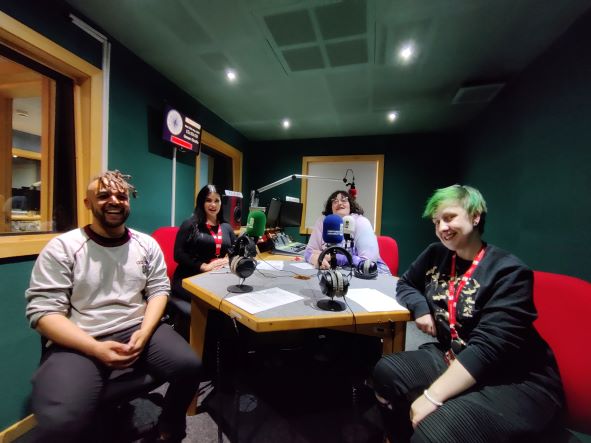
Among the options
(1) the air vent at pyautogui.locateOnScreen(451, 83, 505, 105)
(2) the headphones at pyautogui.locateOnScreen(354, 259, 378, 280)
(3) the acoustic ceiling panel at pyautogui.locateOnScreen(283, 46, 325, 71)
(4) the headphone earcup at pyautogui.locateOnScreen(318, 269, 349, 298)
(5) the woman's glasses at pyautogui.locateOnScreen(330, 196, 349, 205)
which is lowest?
(2) the headphones at pyautogui.locateOnScreen(354, 259, 378, 280)

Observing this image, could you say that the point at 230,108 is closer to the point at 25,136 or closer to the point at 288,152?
the point at 288,152

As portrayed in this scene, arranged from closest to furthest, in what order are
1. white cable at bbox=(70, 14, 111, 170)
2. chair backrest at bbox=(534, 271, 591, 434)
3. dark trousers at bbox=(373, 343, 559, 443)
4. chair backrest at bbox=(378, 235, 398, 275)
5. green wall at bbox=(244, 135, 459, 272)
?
dark trousers at bbox=(373, 343, 559, 443) < chair backrest at bbox=(534, 271, 591, 434) < white cable at bbox=(70, 14, 111, 170) < chair backrest at bbox=(378, 235, 398, 275) < green wall at bbox=(244, 135, 459, 272)

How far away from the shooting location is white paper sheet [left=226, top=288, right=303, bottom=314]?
1.11 m

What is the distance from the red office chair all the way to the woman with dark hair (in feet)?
0.34

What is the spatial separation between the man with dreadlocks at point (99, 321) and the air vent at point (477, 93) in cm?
327

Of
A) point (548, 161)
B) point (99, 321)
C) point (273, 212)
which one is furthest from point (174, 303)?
point (548, 161)

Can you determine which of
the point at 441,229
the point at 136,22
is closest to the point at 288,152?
the point at 136,22

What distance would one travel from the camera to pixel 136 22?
1931 mm

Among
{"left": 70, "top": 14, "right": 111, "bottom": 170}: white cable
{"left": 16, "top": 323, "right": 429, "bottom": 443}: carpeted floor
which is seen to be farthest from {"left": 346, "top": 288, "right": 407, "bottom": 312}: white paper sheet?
{"left": 70, "top": 14, "right": 111, "bottom": 170}: white cable

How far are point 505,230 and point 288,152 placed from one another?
3560 millimetres

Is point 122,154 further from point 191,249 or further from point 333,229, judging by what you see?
point 333,229

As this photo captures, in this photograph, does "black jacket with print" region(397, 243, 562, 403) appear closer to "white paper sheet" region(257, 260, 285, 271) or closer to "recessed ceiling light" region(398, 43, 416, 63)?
"white paper sheet" region(257, 260, 285, 271)

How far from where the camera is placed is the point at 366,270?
162 centimetres

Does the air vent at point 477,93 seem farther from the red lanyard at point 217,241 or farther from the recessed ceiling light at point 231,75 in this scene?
the red lanyard at point 217,241
